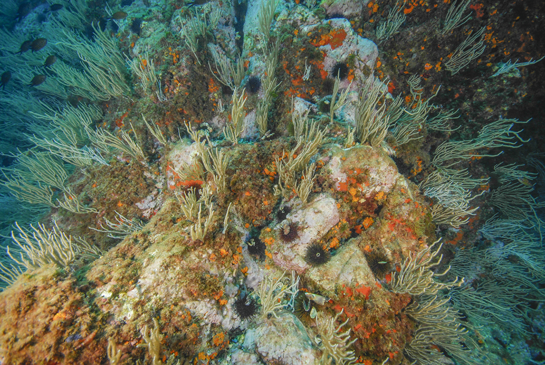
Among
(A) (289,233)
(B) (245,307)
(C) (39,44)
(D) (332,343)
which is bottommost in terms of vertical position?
(D) (332,343)

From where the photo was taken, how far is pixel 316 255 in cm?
286

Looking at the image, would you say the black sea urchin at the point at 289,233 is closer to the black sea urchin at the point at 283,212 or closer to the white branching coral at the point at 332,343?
the black sea urchin at the point at 283,212

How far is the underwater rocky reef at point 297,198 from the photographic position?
7.80 feet

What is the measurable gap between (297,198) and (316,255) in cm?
89

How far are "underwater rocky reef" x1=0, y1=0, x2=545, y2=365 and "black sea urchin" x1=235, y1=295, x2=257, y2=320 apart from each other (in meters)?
0.03

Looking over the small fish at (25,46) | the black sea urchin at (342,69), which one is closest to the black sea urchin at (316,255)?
the black sea urchin at (342,69)

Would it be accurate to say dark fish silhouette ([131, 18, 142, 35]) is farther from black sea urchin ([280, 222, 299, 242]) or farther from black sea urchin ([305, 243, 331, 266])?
black sea urchin ([305, 243, 331, 266])

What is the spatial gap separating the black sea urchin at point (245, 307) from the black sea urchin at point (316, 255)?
98cm

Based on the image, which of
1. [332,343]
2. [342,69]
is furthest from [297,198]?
[342,69]

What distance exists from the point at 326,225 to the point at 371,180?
995 millimetres

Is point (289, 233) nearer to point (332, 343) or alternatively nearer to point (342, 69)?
point (332, 343)

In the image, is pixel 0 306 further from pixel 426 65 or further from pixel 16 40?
pixel 16 40

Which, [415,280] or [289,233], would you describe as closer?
[415,280]

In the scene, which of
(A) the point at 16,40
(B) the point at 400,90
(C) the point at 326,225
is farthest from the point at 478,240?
(A) the point at 16,40
